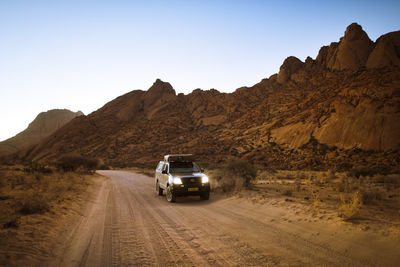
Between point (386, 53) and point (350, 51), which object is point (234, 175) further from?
point (350, 51)

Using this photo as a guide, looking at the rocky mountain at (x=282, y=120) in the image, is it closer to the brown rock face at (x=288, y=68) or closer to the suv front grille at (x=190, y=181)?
the brown rock face at (x=288, y=68)

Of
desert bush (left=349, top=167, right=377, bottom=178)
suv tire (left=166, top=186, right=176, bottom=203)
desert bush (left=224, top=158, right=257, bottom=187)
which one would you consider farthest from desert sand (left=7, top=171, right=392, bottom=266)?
desert bush (left=349, top=167, right=377, bottom=178)

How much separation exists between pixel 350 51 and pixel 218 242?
223 ft

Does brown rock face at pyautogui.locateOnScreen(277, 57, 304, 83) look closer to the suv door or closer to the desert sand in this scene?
the suv door

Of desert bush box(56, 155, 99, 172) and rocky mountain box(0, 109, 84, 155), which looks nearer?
desert bush box(56, 155, 99, 172)

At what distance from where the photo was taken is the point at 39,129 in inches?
5679

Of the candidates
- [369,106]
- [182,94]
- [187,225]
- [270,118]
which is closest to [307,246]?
[187,225]

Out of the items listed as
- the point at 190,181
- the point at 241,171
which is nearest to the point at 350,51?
the point at 241,171

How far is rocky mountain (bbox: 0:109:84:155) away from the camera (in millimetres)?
123125

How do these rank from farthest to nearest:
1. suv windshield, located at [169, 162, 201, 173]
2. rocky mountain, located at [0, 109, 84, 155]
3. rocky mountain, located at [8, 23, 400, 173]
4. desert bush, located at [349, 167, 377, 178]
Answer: rocky mountain, located at [0, 109, 84, 155] → rocky mountain, located at [8, 23, 400, 173] → desert bush, located at [349, 167, 377, 178] → suv windshield, located at [169, 162, 201, 173]

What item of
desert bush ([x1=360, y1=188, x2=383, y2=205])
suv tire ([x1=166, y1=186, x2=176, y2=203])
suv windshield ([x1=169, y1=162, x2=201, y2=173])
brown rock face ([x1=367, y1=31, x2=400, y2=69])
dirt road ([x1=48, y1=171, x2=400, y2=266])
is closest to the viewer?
dirt road ([x1=48, y1=171, x2=400, y2=266])

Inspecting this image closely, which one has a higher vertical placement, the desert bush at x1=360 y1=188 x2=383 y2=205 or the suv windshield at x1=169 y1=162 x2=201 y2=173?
the suv windshield at x1=169 y1=162 x2=201 y2=173

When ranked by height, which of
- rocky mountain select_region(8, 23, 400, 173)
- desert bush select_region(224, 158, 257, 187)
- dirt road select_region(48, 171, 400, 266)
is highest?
rocky mountain select_region(8, 23, 400, 173)

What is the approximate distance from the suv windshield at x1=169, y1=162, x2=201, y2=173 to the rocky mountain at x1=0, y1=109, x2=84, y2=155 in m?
126
